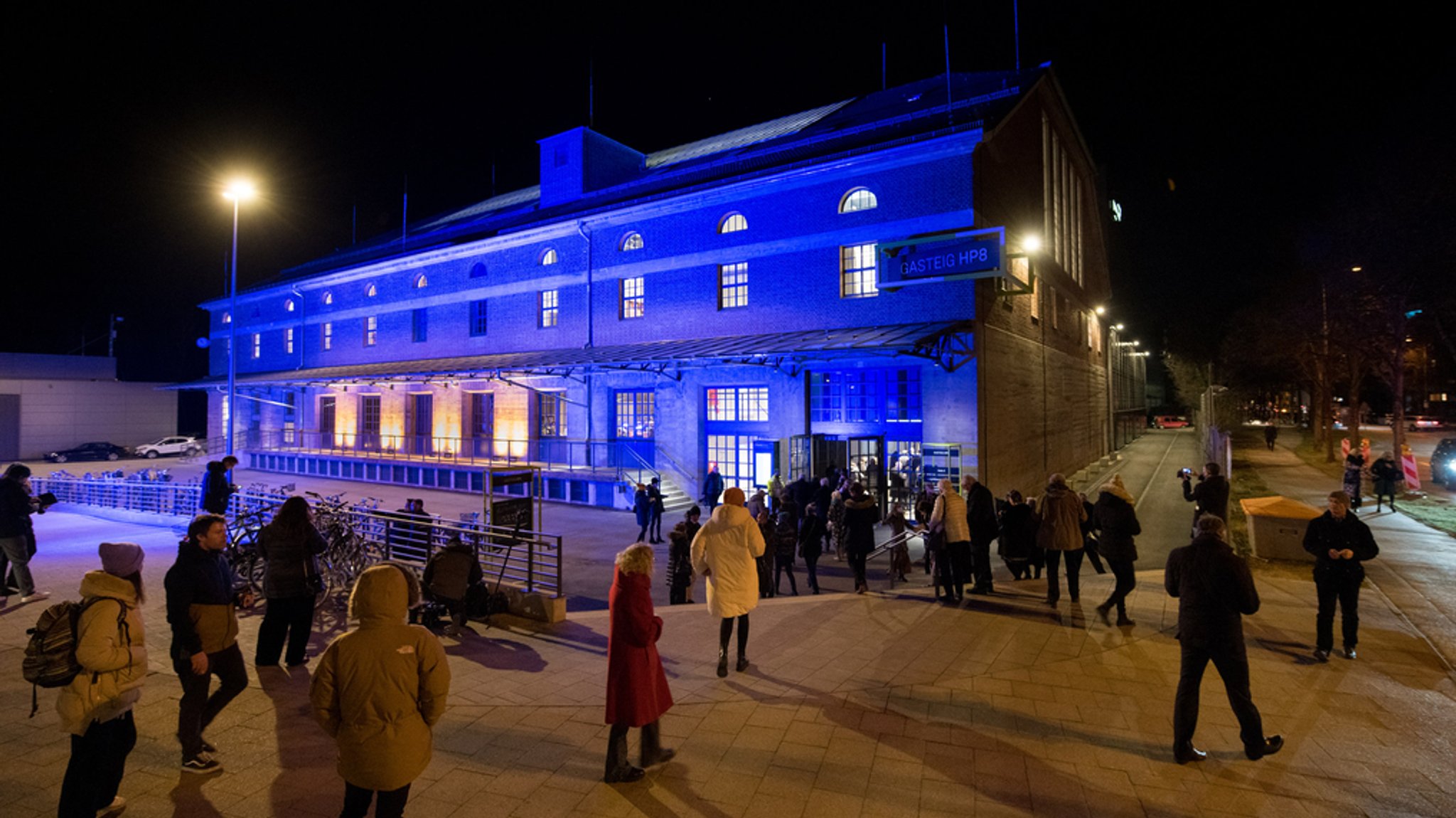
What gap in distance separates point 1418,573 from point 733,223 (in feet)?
56.6

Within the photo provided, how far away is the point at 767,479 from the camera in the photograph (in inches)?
779

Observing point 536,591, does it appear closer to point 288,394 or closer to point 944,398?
point 944,398

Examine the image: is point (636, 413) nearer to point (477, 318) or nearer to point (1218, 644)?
point (477, 318)

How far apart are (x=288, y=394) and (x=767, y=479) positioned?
1128 inches

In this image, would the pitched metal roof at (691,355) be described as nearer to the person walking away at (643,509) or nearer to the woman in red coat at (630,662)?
the person walking away at (643,509)

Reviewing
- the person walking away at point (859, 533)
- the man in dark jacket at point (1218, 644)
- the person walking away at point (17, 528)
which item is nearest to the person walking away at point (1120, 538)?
the person walking away at point (859, 533)

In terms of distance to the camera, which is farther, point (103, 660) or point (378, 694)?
point (103, 660)

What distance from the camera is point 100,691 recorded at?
388 centimetres

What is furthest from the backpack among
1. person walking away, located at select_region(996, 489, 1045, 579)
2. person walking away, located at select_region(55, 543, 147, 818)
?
person walking away, located at select_region(996, 489, 1045, 579)

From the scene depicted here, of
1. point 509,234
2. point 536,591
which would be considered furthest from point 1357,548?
point 509,234

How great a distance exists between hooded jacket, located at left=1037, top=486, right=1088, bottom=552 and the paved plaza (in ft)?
2.98

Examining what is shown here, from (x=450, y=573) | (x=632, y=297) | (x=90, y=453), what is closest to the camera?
(x=450, y=573)

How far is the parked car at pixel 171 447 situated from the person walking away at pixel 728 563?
44885 mm

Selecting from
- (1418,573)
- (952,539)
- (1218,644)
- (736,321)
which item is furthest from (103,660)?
(736,321)
